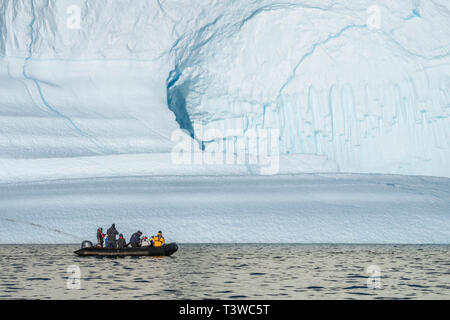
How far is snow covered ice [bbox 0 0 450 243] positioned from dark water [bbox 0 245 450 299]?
2904mm

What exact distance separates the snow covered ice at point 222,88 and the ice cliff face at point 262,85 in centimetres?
4

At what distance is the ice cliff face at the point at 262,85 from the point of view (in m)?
21.5

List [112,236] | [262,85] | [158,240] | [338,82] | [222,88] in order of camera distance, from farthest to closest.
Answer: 1. [222,88]
2. [262,85]
3. [338,82]
4. [112,236]
5. [158,240]

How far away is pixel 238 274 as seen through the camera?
11516 mm

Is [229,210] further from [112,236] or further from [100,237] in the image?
[100,237]

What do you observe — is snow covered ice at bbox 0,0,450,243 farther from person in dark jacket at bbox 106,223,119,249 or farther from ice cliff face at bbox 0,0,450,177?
person in dark jacket at bbox 106,223,119,249

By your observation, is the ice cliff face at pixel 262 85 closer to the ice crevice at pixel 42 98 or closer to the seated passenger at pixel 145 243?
the ice crevice at pixel 42 98

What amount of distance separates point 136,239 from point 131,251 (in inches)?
10.9

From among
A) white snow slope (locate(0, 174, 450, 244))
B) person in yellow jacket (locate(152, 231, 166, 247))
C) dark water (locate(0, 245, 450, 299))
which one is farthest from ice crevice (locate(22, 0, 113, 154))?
person in yellow jacket (locate(152, 231, 166, 247))

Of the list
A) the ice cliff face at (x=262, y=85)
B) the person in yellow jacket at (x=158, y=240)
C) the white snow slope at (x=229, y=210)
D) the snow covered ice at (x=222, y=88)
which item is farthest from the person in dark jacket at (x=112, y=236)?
the ice cliff face at (x=262, y=85)

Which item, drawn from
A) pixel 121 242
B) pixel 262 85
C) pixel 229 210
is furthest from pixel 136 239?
pixel 262 85

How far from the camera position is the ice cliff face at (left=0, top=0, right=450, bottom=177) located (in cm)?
2153

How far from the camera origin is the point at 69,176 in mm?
18969
